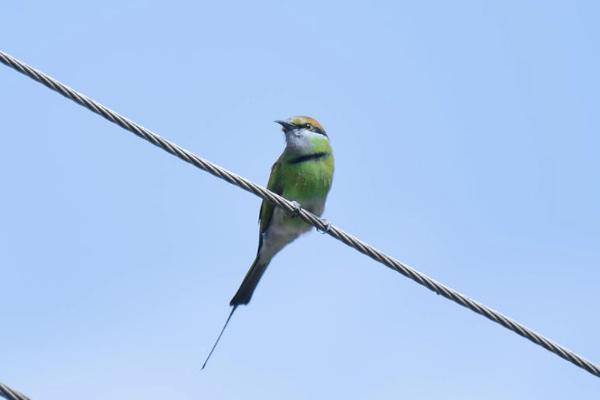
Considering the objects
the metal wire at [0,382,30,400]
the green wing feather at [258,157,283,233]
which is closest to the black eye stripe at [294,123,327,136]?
the green wing feather at [258,157,283,233]

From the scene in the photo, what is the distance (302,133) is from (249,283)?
0.81 m

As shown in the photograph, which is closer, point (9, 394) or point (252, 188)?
→ point (9, 394)

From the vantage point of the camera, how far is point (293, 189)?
511cm

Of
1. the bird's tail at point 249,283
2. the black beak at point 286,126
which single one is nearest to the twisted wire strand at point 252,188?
the bird's tail at point 249,283

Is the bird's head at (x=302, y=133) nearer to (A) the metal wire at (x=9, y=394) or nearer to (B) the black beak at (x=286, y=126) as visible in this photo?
(B) the black beak at (x=286, y=126)

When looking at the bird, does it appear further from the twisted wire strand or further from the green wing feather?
the twisted wire strand

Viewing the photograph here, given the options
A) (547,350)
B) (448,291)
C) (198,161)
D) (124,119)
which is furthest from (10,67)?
(547,350)

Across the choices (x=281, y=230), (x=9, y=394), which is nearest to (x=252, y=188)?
(x=9, y=394)

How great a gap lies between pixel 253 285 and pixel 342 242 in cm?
145

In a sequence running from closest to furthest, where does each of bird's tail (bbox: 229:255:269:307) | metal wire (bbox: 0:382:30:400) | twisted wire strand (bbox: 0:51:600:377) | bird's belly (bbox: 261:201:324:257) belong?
metal wire (bbox: 0:382:30:400)
twisted wire strand (bbox: 0:51:600:377)
bird's tail (bbox: 229:255:269:307)
bird's belly (bbox: 261:201:324:257)

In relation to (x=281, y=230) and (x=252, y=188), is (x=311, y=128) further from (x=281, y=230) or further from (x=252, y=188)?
(x=252, y=188)

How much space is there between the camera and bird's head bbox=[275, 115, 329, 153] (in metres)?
5.25

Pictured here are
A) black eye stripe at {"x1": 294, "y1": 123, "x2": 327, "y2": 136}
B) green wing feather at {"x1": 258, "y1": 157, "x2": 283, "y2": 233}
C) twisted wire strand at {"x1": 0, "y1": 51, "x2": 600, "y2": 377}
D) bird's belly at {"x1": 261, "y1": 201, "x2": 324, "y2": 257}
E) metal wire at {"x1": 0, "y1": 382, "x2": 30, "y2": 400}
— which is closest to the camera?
metal wire at {"x1": 0, "y1": 382, "x2": 30, "y2": 400}

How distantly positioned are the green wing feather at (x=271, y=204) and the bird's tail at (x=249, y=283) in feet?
0.54
